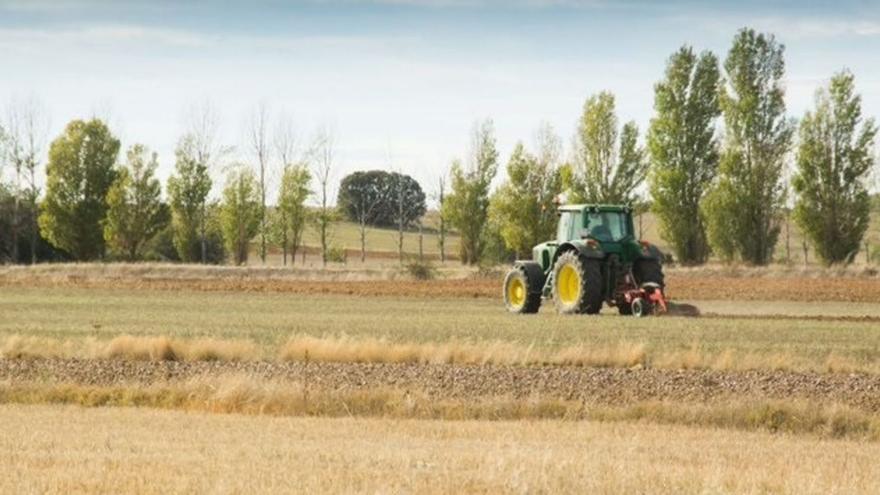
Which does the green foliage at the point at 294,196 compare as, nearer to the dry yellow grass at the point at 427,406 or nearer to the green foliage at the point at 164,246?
the green foliage at the point at 164,246

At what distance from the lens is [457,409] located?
18547 millimetres

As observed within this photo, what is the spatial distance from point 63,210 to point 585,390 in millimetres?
65439

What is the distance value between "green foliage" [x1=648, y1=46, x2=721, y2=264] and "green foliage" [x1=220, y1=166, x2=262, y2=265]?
27992mm

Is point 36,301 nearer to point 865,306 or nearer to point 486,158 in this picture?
point 865,306

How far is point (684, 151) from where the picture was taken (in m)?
67.2

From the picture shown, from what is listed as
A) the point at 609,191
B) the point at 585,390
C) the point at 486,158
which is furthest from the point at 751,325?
the point at 486,158

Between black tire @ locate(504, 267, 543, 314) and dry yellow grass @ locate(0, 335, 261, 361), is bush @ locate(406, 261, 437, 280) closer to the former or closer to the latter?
black tire @ locate(504, 267, 543, 314)

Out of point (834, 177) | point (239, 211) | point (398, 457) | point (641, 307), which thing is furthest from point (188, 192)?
point (398, 457)

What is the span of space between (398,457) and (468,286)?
132 ft

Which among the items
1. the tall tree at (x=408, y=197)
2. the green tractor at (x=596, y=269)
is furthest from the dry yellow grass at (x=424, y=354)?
the tall tree at (x=408, y=197)

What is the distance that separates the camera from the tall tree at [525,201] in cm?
7631

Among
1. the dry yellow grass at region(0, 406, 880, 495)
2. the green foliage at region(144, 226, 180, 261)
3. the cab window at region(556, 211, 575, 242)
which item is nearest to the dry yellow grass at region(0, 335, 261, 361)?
the dry yellow grass at region(0, 406, 880, 495)

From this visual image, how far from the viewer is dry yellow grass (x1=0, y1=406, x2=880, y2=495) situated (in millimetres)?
11656

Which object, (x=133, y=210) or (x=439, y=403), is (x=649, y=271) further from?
(x=133, y=210)
